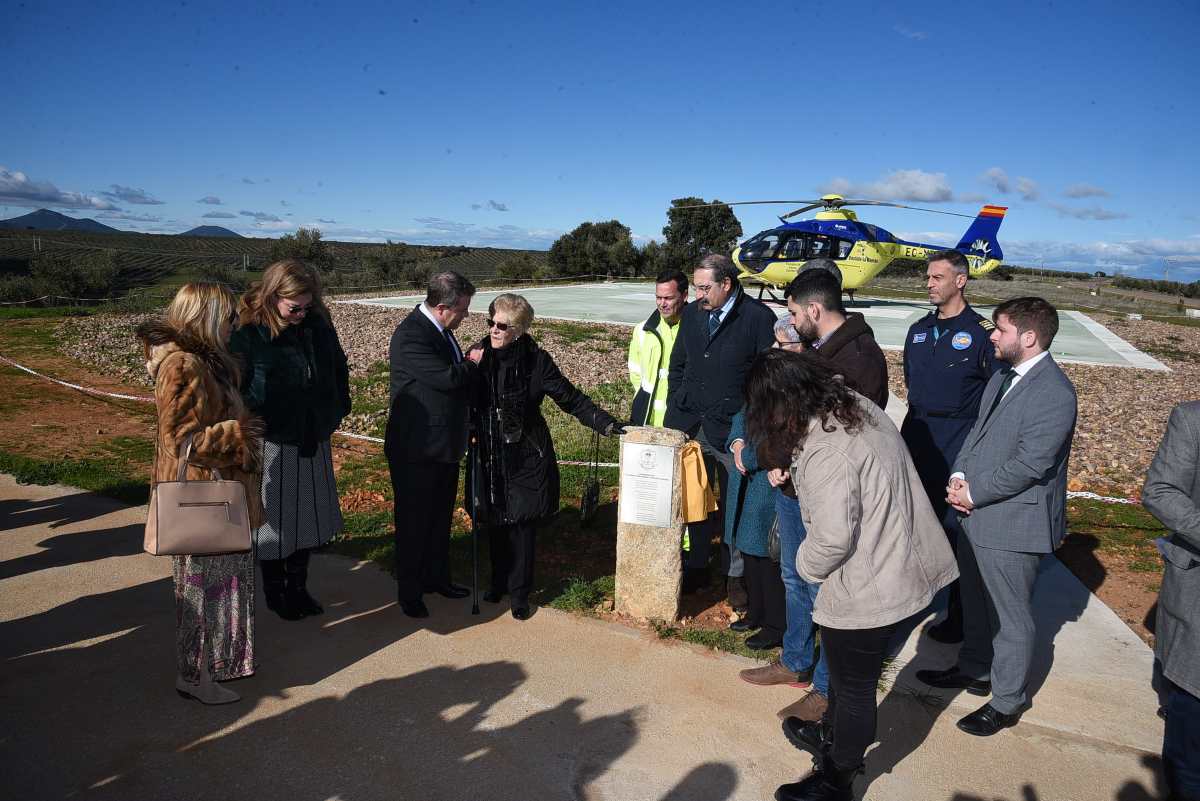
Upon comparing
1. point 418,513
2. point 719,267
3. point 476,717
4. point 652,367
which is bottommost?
point 476,717

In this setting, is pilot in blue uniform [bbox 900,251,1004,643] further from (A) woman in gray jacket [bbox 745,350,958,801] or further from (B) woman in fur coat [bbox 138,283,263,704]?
(B) woman in fur coat [bbox 138,283,263,704]

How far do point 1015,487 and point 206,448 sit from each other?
356 centimetres

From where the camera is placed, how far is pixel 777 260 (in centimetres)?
2417

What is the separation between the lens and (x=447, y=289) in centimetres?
412

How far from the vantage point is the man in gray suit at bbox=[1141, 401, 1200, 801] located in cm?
277

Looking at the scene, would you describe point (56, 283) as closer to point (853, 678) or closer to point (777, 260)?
point (777, 260)

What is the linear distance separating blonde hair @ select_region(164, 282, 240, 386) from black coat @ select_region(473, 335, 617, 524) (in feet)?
4.56

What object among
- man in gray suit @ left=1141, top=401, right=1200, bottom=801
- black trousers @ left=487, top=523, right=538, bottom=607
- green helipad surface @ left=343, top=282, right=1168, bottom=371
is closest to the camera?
man in gray suit @ left=1141, top=401, right=1200, bottom=801

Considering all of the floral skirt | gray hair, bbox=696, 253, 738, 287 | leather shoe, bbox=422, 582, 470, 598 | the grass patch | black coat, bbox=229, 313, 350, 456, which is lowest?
leather shoe, bbox=422, 582, 470, 598

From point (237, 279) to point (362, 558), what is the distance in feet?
127

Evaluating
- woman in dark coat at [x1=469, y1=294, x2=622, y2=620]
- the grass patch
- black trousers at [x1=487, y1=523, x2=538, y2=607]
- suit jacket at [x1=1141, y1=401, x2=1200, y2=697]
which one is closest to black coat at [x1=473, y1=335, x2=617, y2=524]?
woman in dark coat at [x1=469, y1=294, x2=622, y2=620]

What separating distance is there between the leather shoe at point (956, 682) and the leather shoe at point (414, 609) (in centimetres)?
282

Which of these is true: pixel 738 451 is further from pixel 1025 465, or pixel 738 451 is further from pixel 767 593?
pixel 1025 465

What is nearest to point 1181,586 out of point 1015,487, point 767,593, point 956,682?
point 1015,487
